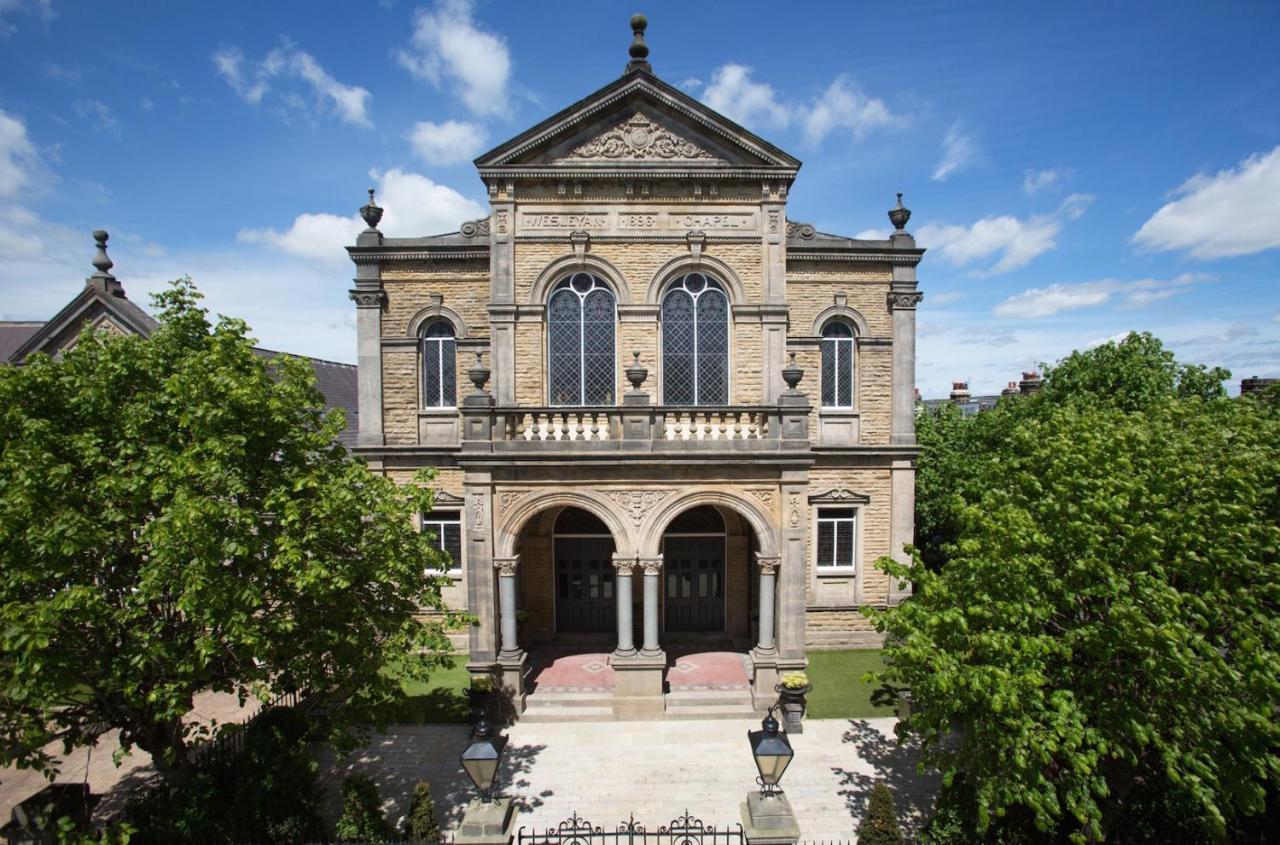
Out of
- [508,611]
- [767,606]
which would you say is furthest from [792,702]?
[508,611]

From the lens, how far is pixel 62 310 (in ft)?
61.7

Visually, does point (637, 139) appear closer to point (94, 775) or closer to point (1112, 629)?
point (1112, 629)

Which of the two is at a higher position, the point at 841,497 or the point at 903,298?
the point at 903,298

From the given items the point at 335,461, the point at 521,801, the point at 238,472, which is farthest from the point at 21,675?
the point at 521,801

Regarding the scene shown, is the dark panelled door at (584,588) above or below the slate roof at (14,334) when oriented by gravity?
below

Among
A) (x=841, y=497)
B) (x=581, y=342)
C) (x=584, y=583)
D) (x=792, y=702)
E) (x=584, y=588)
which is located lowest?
(x=792, y=702)

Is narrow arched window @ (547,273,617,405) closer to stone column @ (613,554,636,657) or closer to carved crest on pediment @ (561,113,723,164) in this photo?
carved crest on pediment @ (561,113,723,164)

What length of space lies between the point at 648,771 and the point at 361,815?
521cm

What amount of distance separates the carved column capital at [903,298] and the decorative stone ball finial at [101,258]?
82.7 ft

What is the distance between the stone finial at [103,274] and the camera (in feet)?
63.0

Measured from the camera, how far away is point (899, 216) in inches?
682

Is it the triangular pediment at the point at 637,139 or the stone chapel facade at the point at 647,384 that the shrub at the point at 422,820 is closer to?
the stone chapel facade at the point at 647,384

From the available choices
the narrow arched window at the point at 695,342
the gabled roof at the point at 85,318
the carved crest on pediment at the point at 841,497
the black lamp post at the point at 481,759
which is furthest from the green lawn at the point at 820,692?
the gabled roof at the point at 85,318

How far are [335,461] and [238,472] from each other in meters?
1.57
